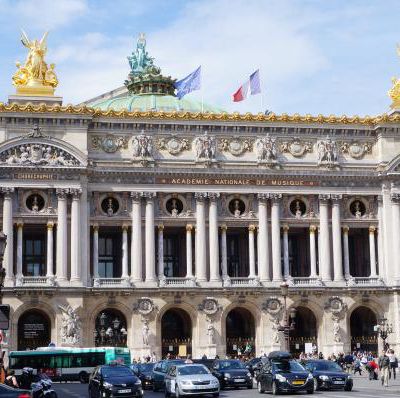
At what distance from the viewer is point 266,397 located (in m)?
44.4

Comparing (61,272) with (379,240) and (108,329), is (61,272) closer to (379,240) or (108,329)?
(108,329)

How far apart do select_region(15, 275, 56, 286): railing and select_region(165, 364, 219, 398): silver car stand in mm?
31704

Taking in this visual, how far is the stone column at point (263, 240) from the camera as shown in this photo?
80.2 metres

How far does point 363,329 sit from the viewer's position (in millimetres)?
84562

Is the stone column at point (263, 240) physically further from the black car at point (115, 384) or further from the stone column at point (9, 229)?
the black car at point (115, 384)

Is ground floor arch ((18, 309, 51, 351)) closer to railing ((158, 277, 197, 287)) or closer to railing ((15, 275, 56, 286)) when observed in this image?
railing ((15, 275, 56, 286))

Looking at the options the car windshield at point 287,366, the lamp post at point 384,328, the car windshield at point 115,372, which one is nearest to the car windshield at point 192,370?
the car windshield at point 115,372

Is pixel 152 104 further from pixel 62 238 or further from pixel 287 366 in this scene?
pixel 287 366

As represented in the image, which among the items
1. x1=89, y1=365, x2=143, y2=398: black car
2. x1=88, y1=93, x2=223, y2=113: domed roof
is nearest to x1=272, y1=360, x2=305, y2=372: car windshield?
x1=89, y1=365, x2=143, y2=398: black car

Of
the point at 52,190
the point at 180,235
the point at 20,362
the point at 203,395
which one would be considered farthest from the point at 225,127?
the point at 203,395

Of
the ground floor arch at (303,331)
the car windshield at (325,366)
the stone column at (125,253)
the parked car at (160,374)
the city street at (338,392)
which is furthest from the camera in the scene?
the ground floor arch at (303,331)

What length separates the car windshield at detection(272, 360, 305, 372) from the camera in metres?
46.4

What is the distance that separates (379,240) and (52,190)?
28.2 meters

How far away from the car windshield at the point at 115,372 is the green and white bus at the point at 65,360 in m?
22.4
